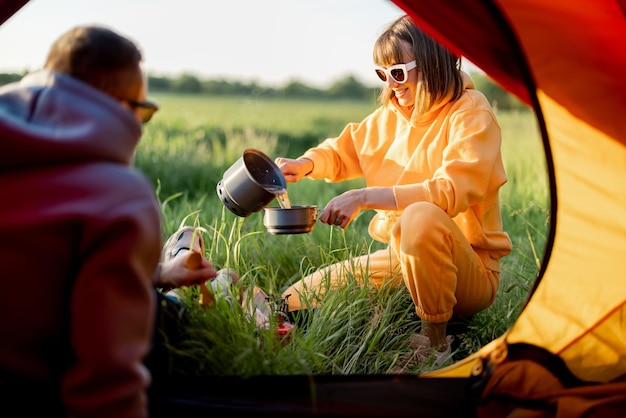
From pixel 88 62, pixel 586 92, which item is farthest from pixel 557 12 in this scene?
pixel 88 62

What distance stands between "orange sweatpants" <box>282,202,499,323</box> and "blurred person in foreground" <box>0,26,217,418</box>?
3.77 feet

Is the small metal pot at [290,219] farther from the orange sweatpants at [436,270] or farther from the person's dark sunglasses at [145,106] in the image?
the person's dark sunglasses at [145,106]

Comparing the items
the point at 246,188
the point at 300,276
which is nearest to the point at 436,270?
the point at 246,188

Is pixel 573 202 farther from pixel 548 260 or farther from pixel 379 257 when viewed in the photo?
pixel 379 257

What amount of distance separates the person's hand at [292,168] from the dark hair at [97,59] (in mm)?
1256

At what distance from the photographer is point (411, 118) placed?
2902 mm

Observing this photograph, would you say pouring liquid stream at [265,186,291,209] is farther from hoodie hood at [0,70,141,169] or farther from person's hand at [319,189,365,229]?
hoodie hood at [0,70,141,169]

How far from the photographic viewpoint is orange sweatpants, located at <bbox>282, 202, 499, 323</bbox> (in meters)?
2.55

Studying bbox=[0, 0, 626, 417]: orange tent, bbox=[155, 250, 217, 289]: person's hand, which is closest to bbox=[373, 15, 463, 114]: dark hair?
bbox=[0, 0, 626, 417]: orange tent

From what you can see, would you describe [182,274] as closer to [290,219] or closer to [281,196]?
[290,219]

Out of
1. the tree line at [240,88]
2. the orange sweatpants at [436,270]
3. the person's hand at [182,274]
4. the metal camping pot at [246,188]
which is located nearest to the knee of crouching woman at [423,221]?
the orange sweatpants at [436,270]

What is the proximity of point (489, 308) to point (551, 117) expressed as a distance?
111cm

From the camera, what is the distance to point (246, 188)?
2572mm

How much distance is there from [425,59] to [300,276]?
1.01 metres
